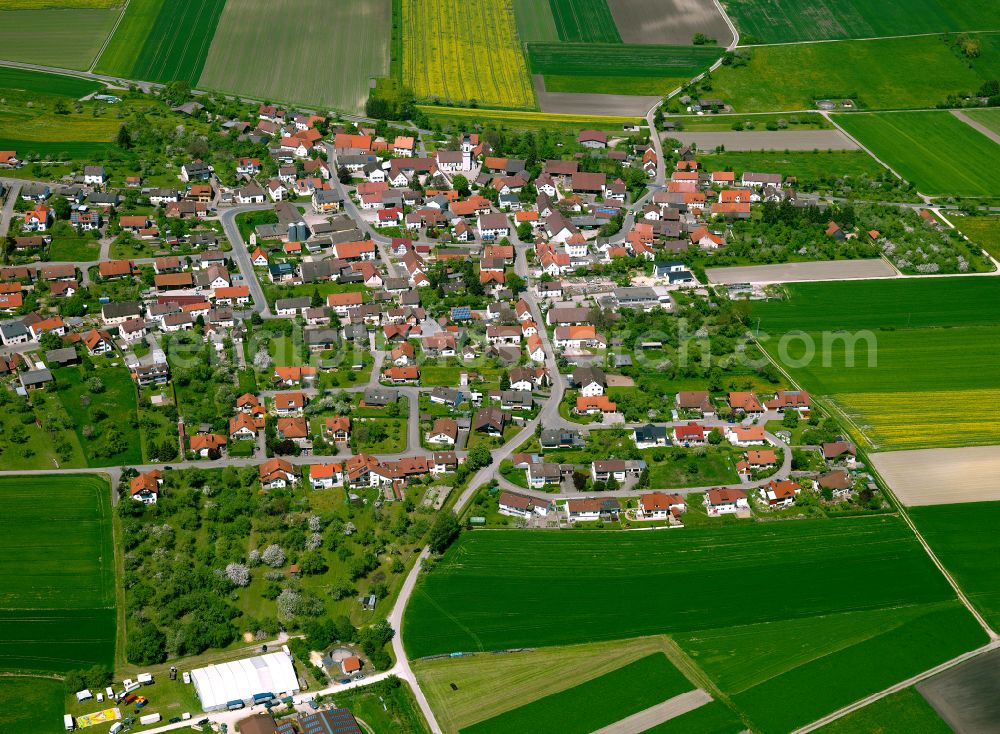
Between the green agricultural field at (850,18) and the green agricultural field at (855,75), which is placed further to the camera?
the green agricultural field at (850,18)

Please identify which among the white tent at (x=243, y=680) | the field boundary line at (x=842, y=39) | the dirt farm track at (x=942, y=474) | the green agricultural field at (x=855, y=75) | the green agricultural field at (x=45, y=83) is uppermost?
the field boundary line at (x=842, y=39)

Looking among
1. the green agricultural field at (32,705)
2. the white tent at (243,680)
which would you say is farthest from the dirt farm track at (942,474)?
the green agricultural field at (32,705)

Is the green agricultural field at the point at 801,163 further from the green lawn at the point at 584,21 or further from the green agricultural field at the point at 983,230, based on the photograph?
the green lawn at the point at 584,21

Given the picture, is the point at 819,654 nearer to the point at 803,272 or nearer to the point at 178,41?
the point at 803,272

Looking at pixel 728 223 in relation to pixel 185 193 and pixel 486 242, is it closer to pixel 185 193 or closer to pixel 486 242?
pixel 486 242

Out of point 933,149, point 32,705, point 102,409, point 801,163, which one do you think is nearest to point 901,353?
point 801,163

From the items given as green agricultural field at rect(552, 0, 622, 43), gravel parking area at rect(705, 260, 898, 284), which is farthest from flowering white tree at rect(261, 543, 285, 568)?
green agricultural field at rect(552, 0, 622, 43)
